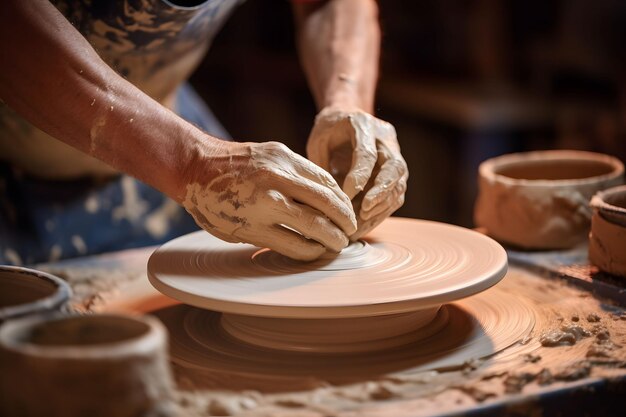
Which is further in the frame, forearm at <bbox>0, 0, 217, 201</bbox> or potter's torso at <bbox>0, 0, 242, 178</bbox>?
potter's torso at <bbox>0, 0, 242, 178</bbox>

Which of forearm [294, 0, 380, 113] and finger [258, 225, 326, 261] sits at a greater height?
forearm [294, 0, 380, 113]

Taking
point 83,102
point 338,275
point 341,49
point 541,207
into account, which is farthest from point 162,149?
point 541,207

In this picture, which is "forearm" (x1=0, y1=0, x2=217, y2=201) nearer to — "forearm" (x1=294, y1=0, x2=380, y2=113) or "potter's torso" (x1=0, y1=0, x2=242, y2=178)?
"potter's torso" (x1=0, y1=0, x2=242, y2=178)

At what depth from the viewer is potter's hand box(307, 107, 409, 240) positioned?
1785 mm

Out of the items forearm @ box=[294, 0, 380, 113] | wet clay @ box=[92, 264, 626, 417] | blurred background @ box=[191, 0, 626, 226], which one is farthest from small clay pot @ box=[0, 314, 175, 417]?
blurred background @ box=[191, 0, 626, 226]

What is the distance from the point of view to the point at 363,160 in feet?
6.01

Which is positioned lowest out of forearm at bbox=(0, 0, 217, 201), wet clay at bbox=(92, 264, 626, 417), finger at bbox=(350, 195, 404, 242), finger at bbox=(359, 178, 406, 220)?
wet clay at bbox=(92, 264, 626, 417)

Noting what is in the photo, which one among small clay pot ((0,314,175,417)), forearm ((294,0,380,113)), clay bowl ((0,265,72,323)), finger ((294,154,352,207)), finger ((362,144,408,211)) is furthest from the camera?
forearm ((294,0,380,113))

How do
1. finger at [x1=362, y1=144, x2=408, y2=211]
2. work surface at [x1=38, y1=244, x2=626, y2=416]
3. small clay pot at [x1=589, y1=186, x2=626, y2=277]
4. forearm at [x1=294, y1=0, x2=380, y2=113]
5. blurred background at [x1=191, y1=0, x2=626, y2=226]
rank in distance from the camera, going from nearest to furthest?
work surface at [x1=38, y1=244, x2=626, y2=416] < finger at [x1=362, y1=144, x2=408, y2=211] < small clay pot at [x1=589, y1=186, x2=626, y2=277] < forearm at [x1=294, y1=0, x2=380, y2=113] < blurred background at [x1=191, y1=0, x2=626, y2=226]

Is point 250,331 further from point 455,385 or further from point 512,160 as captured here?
point 512,160

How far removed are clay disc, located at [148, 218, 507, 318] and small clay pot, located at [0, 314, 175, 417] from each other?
411 millimetres

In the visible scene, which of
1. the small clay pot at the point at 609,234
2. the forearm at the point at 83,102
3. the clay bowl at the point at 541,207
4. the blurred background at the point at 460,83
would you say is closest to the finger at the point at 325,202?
the forearm at the point at 83,102

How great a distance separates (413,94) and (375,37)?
9.22 feet

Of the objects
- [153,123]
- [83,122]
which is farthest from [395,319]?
[83,122]
